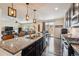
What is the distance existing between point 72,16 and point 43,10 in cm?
61

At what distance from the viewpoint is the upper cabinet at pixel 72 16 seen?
6.75ft

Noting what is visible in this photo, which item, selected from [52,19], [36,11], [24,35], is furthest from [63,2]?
[24,35]

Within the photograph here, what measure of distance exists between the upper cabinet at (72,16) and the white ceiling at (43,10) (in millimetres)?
102

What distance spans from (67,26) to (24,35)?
852 mm

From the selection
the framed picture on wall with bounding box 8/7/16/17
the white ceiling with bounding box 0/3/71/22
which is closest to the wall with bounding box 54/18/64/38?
the white ceiling with bounding box 0/3/71/22

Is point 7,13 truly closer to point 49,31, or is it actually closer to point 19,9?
point 19,9

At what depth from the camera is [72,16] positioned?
2199mm

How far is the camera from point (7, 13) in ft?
6.51

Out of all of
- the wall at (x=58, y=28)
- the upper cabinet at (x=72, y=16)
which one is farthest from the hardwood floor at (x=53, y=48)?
the upper cabinet at (x=72, y=16)

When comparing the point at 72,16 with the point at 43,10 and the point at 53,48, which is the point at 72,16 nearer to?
the point at 43,10

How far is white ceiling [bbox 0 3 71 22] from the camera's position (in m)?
2.02

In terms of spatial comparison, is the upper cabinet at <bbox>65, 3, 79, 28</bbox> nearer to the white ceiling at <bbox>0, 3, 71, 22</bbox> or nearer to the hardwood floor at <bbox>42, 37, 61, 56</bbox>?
the white ceiling at <bbox>0, 3, 71, 22</bbox>

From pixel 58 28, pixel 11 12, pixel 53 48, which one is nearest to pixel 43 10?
pixel 58 28

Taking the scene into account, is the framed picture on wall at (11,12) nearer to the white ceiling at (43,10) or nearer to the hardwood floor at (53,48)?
the white ceiling at (43,10)
